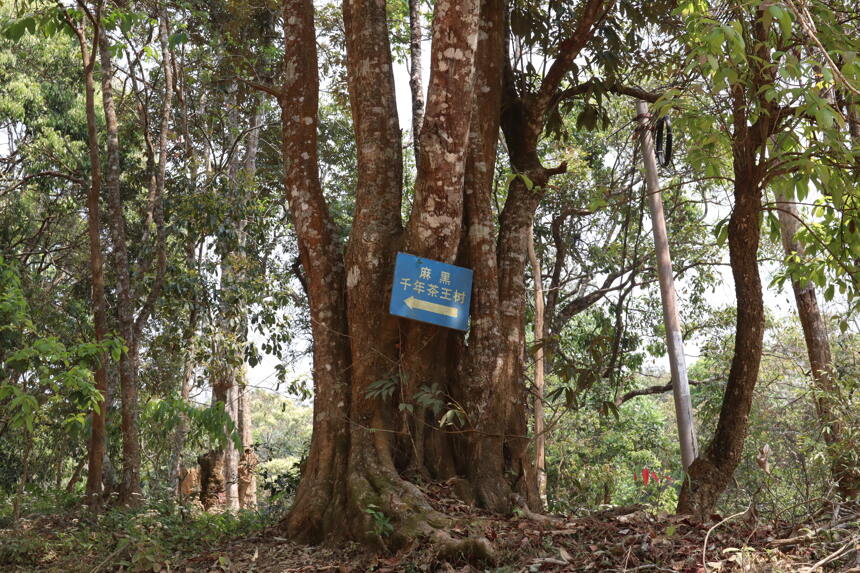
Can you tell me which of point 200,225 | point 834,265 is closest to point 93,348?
point 200,225

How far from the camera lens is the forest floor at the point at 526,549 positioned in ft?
9.93

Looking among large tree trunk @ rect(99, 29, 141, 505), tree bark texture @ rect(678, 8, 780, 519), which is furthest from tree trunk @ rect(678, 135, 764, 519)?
large tree trunk @ rect(99, 29, 141, 505)

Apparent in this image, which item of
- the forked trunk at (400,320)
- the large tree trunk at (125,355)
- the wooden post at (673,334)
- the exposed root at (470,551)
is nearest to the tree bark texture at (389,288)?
the forked trunk at (400,320)

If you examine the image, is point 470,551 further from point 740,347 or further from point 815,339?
point 815,339

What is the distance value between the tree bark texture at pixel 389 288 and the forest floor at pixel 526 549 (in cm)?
24

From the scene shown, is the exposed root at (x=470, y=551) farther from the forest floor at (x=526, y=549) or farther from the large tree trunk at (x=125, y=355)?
the large tree trunk at (x=125, y=355)

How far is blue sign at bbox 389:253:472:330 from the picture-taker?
14.0 ft

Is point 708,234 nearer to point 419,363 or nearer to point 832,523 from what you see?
point 419,363

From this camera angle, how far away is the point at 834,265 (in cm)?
533

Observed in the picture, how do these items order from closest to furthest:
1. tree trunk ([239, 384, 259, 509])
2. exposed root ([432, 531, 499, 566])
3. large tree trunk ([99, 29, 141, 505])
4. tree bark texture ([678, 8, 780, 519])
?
exposed root ([432, 531, 499, 566]) < tree bark texture ([678, 8, 780, 519]) < large tree trunk ([99, 29, 141, 505]) < tree trunk ([239, 384, 259, 509])

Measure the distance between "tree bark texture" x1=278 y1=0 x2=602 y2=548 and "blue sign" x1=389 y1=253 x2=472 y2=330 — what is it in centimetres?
10

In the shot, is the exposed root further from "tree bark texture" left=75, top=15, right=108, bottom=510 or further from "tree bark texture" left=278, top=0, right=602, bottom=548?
"tree bark texture" left=75, top=15, right=108, bottom=510

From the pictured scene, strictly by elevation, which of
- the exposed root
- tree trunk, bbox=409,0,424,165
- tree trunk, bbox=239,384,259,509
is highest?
tree trunk, bbox=409,0,424,165

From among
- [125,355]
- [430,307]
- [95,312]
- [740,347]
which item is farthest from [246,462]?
[740,347]
